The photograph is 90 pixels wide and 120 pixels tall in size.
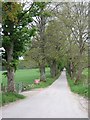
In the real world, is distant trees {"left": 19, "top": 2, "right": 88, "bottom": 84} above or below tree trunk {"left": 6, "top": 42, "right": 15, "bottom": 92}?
above

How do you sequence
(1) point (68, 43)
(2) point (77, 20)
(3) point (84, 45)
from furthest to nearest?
(1) point (68, 43) < (3) point (84, 45) < (2) point (77, 20)

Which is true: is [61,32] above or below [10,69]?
above

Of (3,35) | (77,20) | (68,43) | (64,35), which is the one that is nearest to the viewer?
(3,35)

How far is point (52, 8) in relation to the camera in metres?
41.8

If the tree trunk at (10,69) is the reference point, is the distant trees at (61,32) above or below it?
above

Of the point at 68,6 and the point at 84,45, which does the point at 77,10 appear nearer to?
the point at 68,6

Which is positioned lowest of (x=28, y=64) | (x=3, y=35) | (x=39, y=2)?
(x=28, y=64)

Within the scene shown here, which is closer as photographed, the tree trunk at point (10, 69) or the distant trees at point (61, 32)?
the tree trunk at point (10, 69)

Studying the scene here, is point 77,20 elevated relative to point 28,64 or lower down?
elevated

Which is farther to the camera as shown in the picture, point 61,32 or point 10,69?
point 61,32

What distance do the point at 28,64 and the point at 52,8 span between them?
895 cm

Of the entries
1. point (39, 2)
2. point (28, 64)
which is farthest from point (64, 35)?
point (39, 2)

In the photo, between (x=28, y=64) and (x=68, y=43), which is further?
(x=68, y=43)

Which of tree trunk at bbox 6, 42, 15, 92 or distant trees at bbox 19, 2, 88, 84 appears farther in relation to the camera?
distant trees at bbox 19, 2, 88, 84
